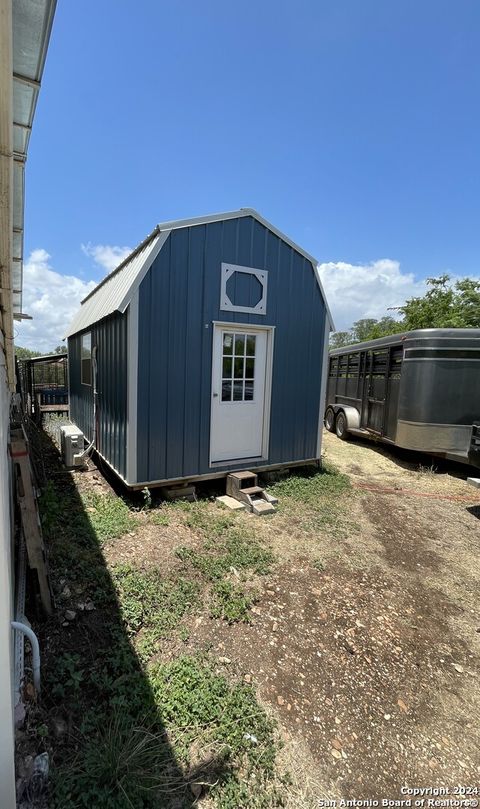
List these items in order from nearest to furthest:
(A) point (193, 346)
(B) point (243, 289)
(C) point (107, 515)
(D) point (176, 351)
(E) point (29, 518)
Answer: (E) point (29, 518) → (C) point (107, 515) → (D) point (176, 351) → (A) point (193, 346) → (B) point (243, 289)

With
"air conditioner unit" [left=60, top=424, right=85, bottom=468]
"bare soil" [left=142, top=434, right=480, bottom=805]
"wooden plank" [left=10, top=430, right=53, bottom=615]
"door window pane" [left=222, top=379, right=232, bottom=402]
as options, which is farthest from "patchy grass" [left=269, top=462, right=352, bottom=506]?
"wooden plank" [left=10, top=430, right=53, bottom=615]

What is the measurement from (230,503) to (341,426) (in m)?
5.60

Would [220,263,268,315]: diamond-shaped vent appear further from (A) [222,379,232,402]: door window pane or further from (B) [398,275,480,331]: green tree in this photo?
(B) [398,275,480,331]: green tree

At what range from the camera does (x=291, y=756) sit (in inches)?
70.2

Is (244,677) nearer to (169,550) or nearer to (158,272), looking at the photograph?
(169,550)

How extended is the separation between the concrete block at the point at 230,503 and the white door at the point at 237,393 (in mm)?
550

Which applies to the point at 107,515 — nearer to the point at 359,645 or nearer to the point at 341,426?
the point at 359,645

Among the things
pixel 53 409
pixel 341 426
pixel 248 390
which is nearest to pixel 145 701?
pixel 248 390

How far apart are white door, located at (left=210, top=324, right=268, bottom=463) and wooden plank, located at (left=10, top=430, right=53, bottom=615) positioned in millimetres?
2824

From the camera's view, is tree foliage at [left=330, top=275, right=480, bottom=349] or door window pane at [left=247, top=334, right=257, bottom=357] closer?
door window pane at [left=247, top=334, right=257, bottom=357]

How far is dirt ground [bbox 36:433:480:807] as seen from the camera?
1.79m

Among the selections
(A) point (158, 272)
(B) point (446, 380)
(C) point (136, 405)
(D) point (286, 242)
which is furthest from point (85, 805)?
(B) point (446, 380)

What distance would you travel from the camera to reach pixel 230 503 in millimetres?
4871

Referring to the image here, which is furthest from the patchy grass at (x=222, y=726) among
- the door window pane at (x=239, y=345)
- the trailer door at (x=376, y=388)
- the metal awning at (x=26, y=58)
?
the trailer door at (x=376, y=388)
